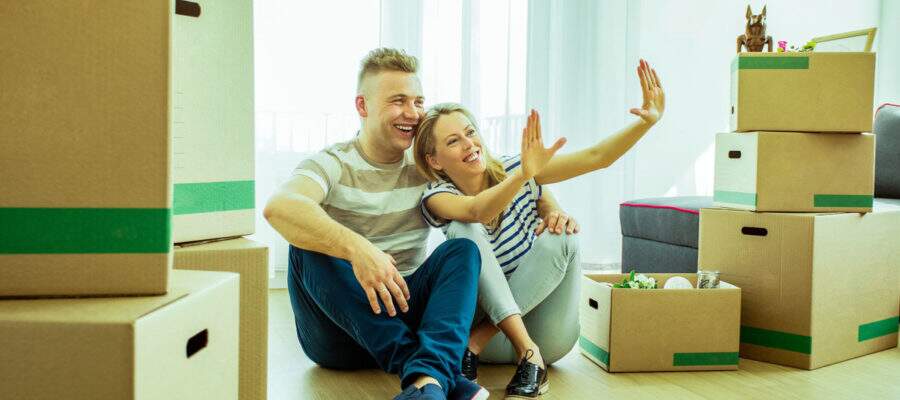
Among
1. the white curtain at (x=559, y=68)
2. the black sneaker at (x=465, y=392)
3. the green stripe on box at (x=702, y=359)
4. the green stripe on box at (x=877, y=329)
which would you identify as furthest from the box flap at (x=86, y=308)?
the white curtain at (x=559, y=68)

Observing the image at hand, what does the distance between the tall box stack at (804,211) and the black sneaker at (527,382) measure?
2.17 ft

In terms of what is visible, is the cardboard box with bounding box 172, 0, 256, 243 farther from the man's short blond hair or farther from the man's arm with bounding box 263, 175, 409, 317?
the man's short blond hair

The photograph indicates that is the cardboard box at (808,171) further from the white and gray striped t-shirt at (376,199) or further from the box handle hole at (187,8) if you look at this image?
the box handle hole at (187,8)

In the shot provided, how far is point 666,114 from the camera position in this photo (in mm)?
3641

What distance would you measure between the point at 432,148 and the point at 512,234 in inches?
11.8

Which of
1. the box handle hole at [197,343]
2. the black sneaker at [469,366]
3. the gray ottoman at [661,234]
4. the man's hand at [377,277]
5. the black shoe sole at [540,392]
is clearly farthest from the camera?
the gray ottoman at [661,234]

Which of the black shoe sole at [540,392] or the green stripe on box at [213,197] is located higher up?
the green stripe on box at [213,197]

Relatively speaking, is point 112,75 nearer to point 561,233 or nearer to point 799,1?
point 561,233

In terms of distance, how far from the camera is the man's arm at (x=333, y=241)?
4.35ft

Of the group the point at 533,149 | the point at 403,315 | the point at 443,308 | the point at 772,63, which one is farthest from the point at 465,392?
the point at 772,63

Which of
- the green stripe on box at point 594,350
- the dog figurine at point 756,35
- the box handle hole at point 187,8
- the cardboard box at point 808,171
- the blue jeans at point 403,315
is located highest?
the dog figurine at point 756,35

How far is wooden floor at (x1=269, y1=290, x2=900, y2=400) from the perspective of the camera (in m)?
1.64

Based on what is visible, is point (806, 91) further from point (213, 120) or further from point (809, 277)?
point (213, 120)

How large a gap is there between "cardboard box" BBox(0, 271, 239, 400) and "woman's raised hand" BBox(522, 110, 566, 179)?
831 millimetres
